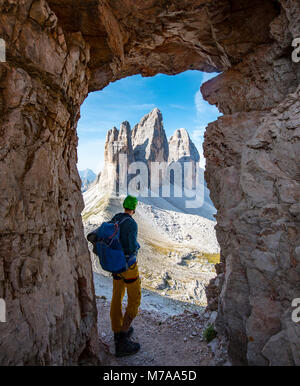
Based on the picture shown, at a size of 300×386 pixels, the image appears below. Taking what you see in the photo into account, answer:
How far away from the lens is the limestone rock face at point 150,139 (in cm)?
9692

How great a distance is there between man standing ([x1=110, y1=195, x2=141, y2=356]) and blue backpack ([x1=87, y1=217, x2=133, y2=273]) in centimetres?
28

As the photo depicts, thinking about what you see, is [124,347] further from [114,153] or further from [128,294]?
[114,153]

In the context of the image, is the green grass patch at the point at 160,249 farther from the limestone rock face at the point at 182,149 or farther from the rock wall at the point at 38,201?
the limestone rock face at the point at 182,149

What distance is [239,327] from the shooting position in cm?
534

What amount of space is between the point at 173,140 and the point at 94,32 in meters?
119

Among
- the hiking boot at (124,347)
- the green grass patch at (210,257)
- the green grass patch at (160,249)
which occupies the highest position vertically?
the hiking boot at (124,347)

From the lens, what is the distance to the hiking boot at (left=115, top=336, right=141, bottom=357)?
6062 millimetres

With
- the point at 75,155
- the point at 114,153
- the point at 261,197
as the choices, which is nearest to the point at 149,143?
the point at 114,153

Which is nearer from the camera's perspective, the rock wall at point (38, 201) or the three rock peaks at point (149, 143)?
the rock wall at point (38, 201)

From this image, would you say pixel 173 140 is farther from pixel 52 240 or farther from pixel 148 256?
pixel 52 240

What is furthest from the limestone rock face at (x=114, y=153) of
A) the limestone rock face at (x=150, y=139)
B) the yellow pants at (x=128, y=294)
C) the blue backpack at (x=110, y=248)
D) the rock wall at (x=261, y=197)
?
the blue backpack at (x=110, y=248)

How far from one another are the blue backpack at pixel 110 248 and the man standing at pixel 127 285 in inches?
10.9
